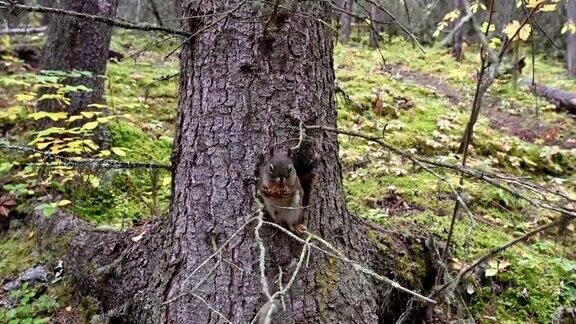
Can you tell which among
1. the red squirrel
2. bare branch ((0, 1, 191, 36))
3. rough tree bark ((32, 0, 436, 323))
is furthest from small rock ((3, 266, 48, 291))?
the red squirrel

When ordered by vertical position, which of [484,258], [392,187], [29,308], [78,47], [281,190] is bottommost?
[29,308]

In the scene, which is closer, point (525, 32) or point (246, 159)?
point (246, 159)

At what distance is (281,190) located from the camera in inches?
83.4

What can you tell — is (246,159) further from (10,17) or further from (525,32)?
(525,32)

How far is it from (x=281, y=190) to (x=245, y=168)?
0.97 ft

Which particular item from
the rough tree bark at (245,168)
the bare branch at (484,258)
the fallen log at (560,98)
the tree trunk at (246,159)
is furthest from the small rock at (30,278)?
the fallen log at (560,98)

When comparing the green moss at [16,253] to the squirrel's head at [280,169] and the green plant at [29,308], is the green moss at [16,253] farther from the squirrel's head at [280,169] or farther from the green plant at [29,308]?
the squirrel's head at [280,169]

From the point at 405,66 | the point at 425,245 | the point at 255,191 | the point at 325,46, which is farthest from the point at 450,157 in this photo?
the point at 405,66

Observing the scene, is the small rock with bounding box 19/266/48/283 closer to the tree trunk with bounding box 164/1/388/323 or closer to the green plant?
the green plant

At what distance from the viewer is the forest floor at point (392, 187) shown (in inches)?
134

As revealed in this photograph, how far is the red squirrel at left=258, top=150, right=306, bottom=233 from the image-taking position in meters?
2.11

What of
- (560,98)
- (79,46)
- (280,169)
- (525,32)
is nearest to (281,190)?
(280,169)

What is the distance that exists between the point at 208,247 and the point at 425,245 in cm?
171

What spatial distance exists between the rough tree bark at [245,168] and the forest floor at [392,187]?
1.37 feet
